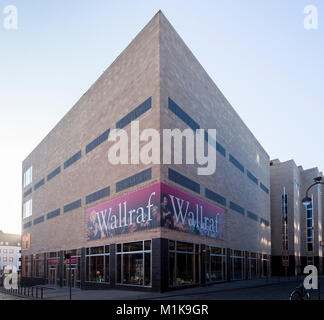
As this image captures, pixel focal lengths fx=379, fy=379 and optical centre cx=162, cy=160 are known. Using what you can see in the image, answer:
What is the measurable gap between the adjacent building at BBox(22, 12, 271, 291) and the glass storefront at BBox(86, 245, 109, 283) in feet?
0.37

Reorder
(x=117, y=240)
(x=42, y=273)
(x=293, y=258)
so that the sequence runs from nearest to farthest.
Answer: (x=117, y=240)
(x=42, y=273)
(x=293, y=258)

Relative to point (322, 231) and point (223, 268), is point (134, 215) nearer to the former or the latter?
point (223, 268)

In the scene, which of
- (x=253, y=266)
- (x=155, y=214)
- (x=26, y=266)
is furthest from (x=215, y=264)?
(x=26, y=266)

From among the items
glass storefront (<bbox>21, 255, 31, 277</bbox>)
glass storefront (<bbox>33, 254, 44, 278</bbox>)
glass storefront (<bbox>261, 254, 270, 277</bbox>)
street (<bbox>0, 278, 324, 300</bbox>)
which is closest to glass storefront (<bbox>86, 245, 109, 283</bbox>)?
street (<bbox>0, 278, 324, 300</bbox>)

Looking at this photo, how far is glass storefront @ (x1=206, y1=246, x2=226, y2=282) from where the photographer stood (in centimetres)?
4238

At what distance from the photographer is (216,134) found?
159ft

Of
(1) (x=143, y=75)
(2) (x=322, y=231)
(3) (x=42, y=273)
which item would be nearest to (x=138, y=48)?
(1) (x=143, y=75)

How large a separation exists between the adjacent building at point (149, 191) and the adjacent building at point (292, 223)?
58.4ft

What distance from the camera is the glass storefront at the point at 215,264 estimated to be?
42.4 meters

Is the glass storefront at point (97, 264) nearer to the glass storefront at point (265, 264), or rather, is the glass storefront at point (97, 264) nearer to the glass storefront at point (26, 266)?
the glass storefront at point (26, 266)

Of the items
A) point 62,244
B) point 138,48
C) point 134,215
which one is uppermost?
point 138,48

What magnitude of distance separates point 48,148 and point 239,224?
34.8 meters

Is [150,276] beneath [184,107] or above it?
beneath

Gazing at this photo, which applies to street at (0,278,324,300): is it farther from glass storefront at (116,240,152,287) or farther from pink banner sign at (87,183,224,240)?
pink banner sign at (87,183,224,240)
